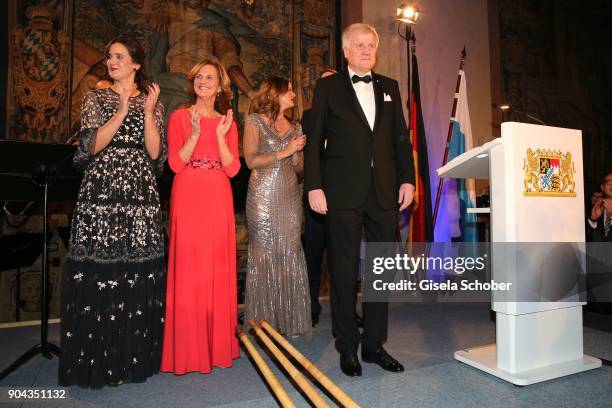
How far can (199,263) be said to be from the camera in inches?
104

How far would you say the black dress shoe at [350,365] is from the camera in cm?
244

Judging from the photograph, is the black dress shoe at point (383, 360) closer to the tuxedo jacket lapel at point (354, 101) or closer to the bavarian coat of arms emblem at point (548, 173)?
the bavarian coat of arms emblem at point (548, 173)

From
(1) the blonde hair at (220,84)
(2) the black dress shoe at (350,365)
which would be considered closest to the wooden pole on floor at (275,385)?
(2) the black dress shoe at (350,365)

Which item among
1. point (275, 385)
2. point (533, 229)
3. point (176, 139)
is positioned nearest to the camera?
point (275, 385)

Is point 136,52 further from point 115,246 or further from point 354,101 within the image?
point 354,101

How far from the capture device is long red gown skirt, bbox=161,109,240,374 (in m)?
2.58

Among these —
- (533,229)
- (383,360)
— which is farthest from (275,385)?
(533,229)

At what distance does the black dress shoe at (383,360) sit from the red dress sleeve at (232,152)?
1461 mm

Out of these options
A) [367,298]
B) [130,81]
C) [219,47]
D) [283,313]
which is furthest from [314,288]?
[219,47]

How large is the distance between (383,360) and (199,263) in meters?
1.29

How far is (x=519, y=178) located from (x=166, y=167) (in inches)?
117

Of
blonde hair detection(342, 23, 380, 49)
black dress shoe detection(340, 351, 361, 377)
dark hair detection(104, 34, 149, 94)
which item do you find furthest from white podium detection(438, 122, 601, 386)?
dark hair detection(104, 34, 149, 94)

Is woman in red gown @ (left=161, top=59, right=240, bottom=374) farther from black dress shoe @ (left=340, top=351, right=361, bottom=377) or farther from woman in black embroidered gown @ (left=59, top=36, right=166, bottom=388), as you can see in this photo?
black dress shoe @ (left=340, top=351, right=361, bottom=377)

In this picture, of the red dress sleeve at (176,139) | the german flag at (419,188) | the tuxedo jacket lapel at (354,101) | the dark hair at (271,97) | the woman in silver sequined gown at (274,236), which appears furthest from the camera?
the german flag at (419,188)
